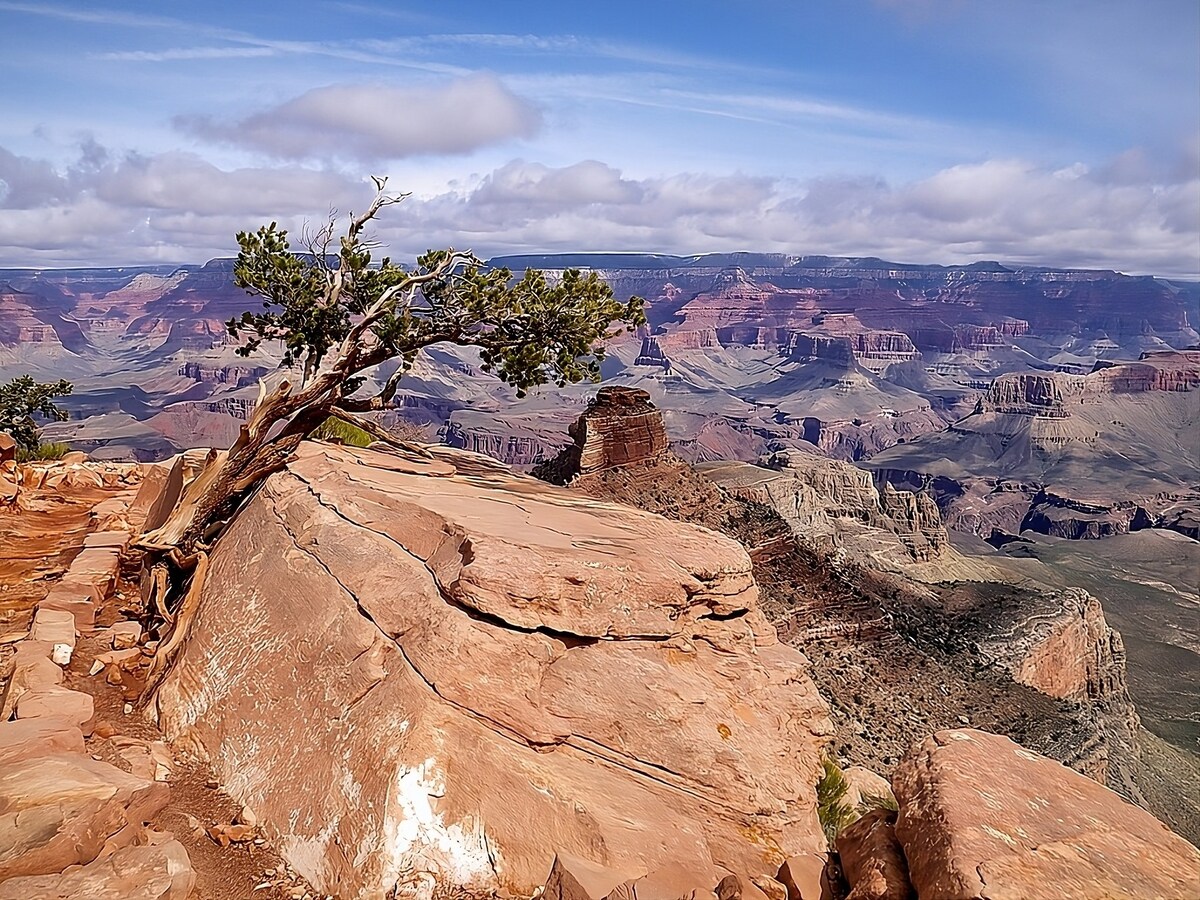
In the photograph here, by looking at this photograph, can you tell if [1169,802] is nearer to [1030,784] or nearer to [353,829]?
[1030,784]

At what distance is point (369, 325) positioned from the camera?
60.4ft

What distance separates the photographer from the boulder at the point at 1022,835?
20.6ft

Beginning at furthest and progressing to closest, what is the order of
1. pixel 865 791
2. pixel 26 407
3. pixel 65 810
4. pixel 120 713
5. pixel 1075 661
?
pixel 1075 661
pixel 26 407
pixel 865 791
pixel 120 713
pixel 65 810

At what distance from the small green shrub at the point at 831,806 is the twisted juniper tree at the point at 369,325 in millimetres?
10754

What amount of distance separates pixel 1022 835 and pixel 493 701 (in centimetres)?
557

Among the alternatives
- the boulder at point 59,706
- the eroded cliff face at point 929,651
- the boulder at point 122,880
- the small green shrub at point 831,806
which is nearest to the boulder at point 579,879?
the boulder at point 122,880

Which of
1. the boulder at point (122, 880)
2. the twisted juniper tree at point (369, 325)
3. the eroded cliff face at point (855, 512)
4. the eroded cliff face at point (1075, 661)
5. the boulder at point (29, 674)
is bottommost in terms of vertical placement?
the eroded cliff face at point (855, 512)

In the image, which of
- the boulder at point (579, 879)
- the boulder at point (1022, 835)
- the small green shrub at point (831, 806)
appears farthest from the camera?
the small green shrub at point (831, 806)

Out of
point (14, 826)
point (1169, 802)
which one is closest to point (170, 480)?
point (14, 826)

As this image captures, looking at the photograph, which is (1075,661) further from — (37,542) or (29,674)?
(29,674)

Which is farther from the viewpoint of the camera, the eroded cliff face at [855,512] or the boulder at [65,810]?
the eroded cliff face at [855,512]

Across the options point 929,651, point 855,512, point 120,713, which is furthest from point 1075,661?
point 855,512

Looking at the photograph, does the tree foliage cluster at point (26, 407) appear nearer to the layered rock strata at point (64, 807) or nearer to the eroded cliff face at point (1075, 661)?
the layered rock strata at point (64, 807)

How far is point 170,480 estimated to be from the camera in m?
18.1
